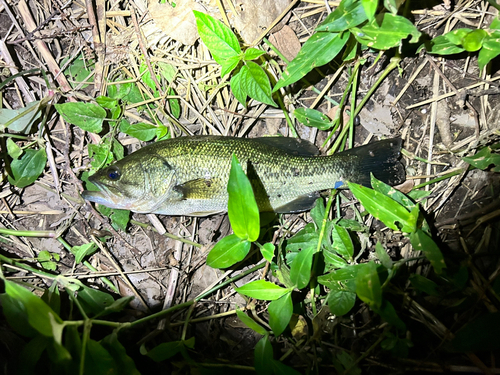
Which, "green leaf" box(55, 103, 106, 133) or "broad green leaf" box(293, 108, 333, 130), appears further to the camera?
"green leaf" box(55, 103, 106, 133)

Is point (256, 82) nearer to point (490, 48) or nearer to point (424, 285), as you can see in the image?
point (490, 48)

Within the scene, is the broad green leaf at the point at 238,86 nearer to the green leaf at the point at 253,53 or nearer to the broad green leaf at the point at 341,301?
the green leaf at the point at 253,53

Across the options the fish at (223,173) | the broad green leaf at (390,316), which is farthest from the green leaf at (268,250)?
the broad green leaf at (390,316)

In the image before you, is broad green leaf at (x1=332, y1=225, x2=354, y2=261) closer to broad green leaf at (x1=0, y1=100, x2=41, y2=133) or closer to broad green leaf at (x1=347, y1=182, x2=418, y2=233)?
broad green leaf at (x1=347, y1=182, x2=418, y2=233)

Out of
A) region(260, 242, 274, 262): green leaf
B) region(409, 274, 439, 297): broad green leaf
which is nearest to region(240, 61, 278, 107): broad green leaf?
region(260, 242, 274, 262): green leaf

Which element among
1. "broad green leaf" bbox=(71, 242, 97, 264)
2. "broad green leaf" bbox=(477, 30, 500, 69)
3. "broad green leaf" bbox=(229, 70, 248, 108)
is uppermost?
"broad green leaf" bbox=(229, 70, 248, 108)

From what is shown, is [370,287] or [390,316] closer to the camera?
[370,287]

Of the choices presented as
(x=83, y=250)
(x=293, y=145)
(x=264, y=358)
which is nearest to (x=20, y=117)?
(x=83, y=250)
